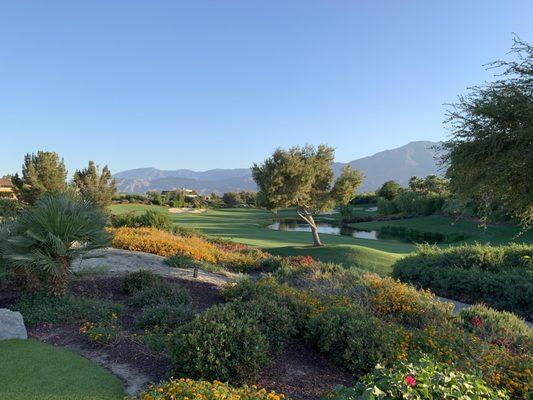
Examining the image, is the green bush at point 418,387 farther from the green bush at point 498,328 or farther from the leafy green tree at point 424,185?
the leafy green tree at point 424,185

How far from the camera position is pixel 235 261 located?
15.1 m

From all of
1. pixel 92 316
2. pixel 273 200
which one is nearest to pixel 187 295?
pixel 92 316

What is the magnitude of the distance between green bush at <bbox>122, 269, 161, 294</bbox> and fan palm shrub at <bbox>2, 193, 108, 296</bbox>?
4.65 feet

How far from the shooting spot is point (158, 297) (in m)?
7.76

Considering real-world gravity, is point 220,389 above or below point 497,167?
below

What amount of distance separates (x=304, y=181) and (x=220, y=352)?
18.4 metres

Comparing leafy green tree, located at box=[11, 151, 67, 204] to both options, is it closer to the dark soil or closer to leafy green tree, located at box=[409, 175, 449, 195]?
the dark soil

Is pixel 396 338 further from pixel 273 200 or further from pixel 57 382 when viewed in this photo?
pixel 273 200

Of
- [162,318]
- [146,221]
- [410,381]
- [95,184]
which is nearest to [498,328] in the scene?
[410,381]

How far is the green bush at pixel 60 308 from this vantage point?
6715 millimetres

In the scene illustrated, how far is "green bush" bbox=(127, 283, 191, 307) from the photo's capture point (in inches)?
304

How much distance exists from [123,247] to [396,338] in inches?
462

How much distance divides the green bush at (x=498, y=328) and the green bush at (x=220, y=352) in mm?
4535

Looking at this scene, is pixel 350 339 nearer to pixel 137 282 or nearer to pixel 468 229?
pixel 137 282
